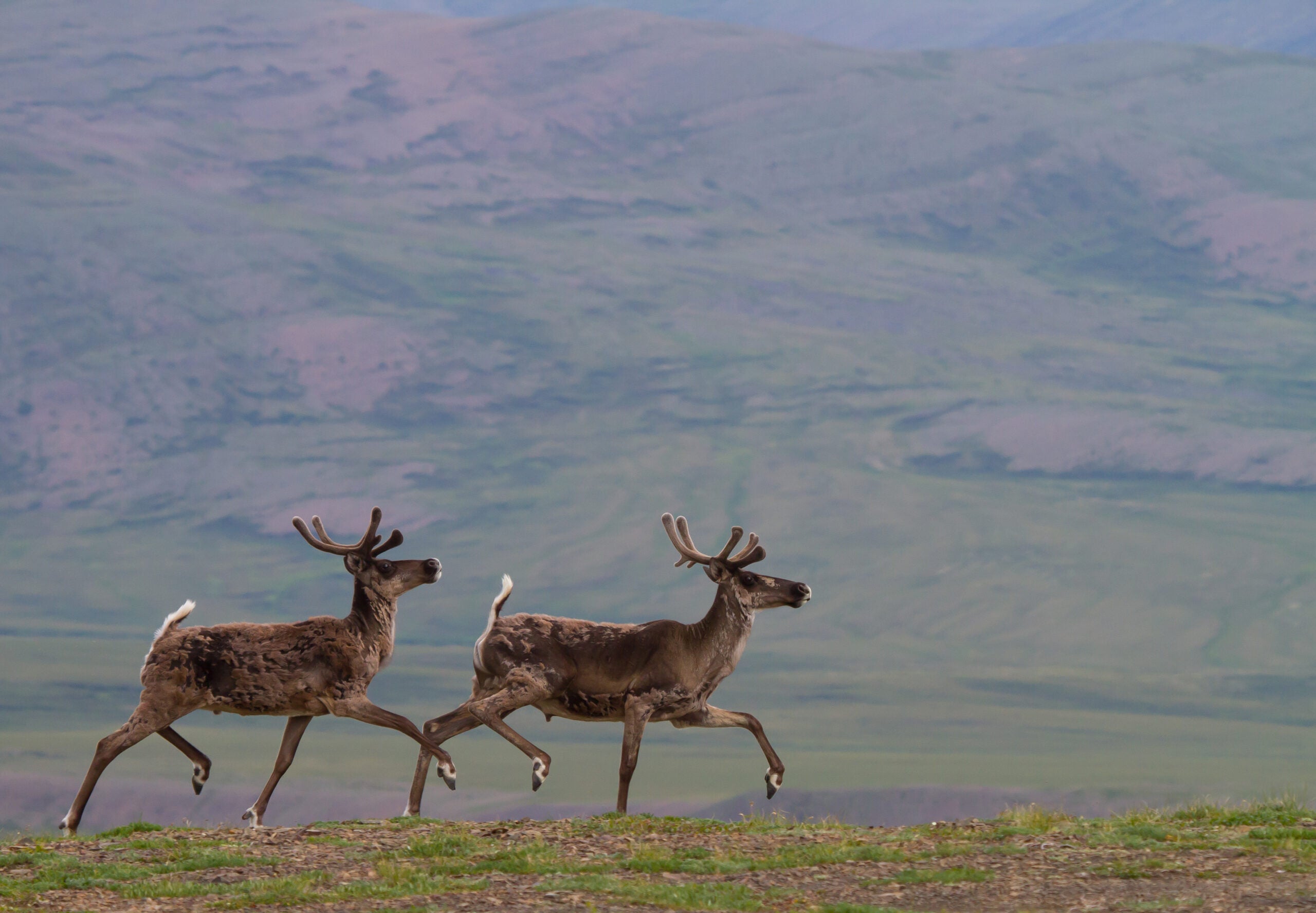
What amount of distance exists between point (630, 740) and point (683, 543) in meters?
2.58

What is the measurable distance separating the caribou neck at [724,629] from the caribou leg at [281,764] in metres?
4.31

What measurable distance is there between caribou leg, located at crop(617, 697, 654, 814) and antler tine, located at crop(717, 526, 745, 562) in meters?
1.87

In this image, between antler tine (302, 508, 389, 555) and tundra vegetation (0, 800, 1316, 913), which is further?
antler tine (302, 508, 389, 555)

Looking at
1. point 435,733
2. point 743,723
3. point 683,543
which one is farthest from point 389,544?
point 743,723

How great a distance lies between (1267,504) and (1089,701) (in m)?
48.6

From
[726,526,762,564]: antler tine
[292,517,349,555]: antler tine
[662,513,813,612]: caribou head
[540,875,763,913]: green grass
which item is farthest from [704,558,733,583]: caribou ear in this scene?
[540,875,763,913]: green grass

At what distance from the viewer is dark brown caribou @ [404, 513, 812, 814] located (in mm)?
20734

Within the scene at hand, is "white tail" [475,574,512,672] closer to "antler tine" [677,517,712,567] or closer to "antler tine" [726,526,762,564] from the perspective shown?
"antler tine" [677,517,712,567]

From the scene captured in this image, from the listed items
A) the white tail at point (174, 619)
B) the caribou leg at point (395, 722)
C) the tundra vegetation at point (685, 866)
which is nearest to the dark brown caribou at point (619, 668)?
the caribou leg at point (395, 722)

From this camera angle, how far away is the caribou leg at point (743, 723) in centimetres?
2080

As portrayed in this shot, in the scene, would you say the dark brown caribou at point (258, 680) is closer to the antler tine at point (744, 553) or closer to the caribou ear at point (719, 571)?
the caribou ear at point (719, 571)

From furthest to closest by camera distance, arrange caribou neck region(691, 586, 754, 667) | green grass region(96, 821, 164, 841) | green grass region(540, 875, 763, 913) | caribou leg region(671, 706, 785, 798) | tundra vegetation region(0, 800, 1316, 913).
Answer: caribou neck region(691, 586, 754, 667) < caribou leg region(671, 706, 785, 798) < green grass region(96, 821, 164, 841) < tundra vegetation region(0, 800, 1316, 913) < green grass region(540, 875, 763, 913)

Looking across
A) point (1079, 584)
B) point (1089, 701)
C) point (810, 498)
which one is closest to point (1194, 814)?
point (1089, 701)

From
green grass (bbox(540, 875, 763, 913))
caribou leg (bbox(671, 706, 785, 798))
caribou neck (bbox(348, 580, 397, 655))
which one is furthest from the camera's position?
caribou neck (bbox(348, 580, 397, 655))
